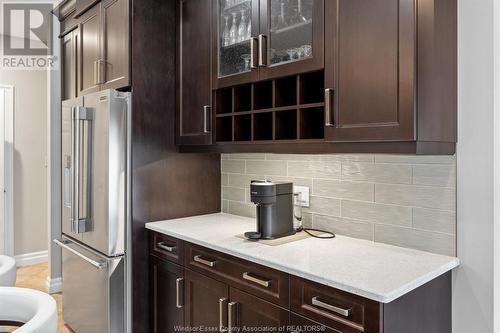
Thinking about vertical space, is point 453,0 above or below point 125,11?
below

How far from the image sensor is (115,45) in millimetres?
2473

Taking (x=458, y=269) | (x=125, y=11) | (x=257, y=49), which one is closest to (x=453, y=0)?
(x=257, y=49)

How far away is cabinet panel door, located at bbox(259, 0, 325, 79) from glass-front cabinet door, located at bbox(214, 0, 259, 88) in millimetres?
62

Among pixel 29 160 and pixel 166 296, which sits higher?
pixel 29 160

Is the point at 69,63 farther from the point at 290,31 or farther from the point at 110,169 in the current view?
the point at 290,31

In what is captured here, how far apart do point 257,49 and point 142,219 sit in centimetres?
124

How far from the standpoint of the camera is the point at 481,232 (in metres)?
1.55

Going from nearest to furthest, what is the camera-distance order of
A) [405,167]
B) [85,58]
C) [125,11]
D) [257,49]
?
[405,167], [257,49], [125,11], [85,58]

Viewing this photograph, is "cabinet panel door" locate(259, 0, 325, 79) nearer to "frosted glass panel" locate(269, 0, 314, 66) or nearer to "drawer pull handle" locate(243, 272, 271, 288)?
"frosted glass panel" locate(269, 0, 314, 66)

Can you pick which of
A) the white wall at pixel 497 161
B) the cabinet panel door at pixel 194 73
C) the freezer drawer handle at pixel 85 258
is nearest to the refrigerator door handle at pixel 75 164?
the freezer drawer handle at pixel 85 258

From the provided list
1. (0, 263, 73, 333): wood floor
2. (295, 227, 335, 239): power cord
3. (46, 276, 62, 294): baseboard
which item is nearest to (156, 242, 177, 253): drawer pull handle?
(295, 227, 335, 239): power cord

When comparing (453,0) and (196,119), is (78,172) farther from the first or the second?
(453,0)

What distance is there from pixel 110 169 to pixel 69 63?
4.86 feet

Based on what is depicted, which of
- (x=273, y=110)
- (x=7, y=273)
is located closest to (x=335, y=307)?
(x=273, y=110)
